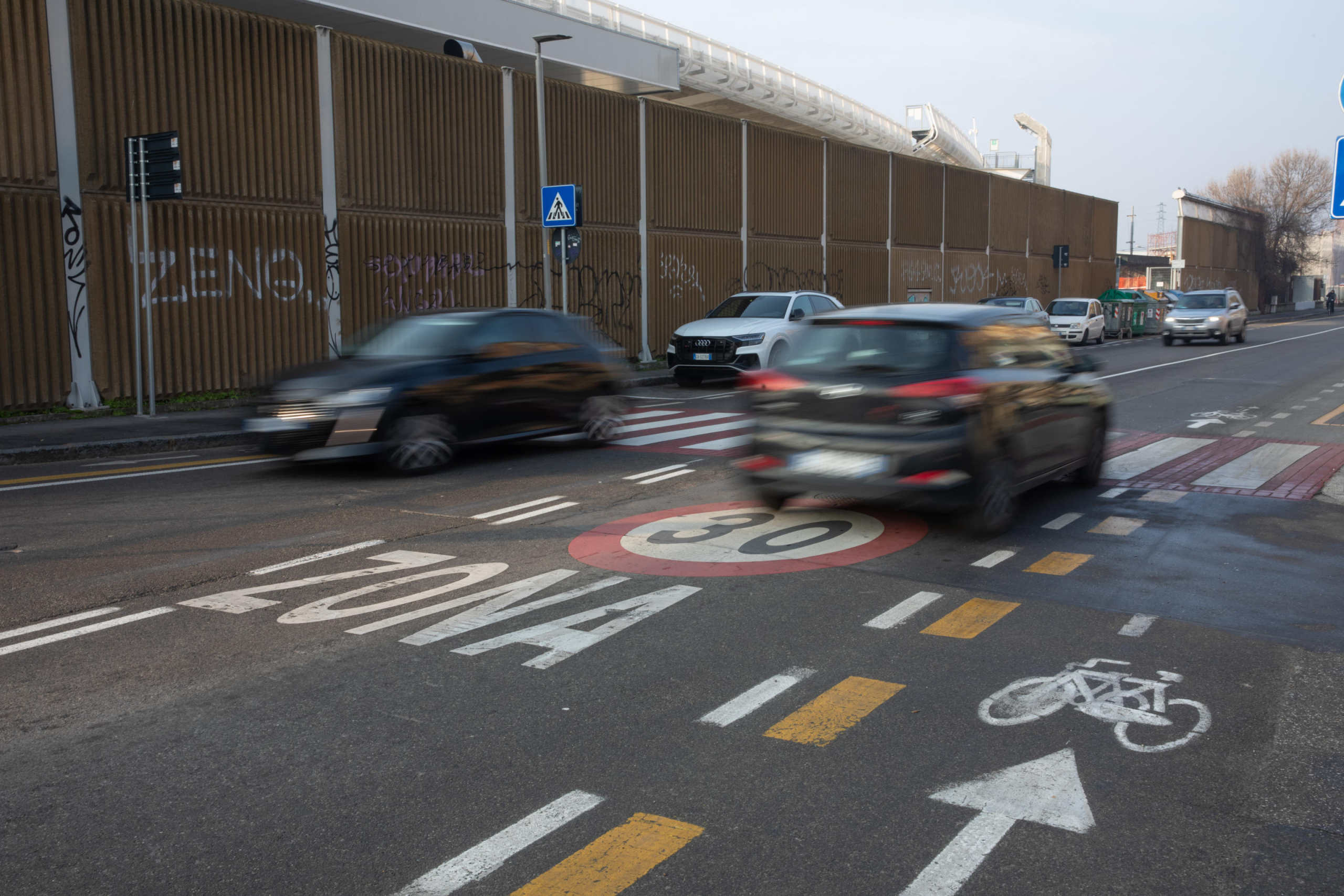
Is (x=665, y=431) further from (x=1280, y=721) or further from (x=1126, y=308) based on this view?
(x=1126, y=308)

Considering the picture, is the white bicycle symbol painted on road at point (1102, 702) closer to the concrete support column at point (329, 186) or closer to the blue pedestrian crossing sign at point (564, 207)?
the concrete support column at point (329, 186)

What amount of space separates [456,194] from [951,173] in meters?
25.2

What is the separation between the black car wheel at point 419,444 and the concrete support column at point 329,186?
28.5ft

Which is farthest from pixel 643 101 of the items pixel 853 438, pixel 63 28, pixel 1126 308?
pixel 1126 308

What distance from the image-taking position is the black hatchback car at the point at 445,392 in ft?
32.6

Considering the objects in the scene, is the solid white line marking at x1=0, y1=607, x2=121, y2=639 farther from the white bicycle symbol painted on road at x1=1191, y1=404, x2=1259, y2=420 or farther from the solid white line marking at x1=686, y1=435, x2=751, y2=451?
the white bicycle symbol painted on road at x1=1191, y1=404, x2=1259, y2=420

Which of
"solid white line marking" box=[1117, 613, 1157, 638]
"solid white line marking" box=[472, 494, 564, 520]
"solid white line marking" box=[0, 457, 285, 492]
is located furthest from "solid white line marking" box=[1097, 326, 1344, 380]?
"solid white line marking" box=[0, 457, 285, 492]

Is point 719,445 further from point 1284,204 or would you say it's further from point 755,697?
point 1284,204

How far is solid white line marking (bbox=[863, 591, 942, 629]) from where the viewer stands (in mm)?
5664

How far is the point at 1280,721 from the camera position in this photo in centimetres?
440

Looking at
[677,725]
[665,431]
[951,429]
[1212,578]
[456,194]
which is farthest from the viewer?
[456,194]

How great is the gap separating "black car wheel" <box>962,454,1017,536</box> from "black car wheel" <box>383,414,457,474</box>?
16.8 ft

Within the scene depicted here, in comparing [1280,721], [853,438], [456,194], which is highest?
[456,194]

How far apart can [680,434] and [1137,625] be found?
8252 mm
